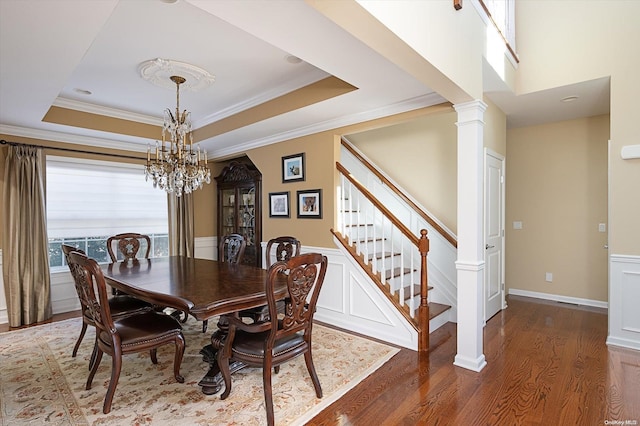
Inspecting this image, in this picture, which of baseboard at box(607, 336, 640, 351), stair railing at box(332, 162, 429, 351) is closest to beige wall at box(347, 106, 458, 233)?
stair railing at box(332, 162, 429, 351)

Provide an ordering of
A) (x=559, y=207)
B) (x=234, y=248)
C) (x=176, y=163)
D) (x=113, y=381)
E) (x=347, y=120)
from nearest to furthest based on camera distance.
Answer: (x=113, y=381), (x=176, y=163), (x=347, y=120), (x=234, y=248), (x=559, y=207)

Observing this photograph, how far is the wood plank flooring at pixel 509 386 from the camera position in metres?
2.03

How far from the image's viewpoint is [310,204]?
399cm

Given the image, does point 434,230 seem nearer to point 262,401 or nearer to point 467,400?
point 467,400

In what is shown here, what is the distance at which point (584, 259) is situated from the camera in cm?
438

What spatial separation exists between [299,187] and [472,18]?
95.5 inches

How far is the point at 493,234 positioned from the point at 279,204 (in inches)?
107

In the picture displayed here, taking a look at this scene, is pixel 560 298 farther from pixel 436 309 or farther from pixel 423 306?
pixel 423 306

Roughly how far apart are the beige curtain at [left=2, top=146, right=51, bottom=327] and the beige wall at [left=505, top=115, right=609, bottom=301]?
622cm

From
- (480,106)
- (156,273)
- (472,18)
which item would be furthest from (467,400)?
(472,18)

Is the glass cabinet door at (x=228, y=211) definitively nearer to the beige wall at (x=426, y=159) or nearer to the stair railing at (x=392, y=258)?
the stair railing at (x=392, y=258)

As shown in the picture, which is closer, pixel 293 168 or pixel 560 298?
pixel 293 168

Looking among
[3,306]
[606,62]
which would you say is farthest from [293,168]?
[3,306]

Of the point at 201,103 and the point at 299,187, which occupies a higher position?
the point at 201,103
